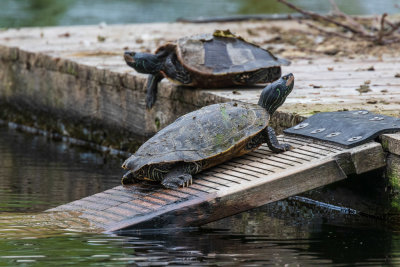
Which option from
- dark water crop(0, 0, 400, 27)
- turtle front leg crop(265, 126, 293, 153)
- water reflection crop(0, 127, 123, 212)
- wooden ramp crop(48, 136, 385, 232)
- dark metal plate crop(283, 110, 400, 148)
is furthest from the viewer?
dark water crop(0, 0, 400, 27)

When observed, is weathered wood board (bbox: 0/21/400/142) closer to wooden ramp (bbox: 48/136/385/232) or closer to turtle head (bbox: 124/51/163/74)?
turtle head (bbox: 124/51/163/74)

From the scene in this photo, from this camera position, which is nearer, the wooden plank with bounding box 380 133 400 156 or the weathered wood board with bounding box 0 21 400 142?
the wooden plank with bounding box 380 133 400 156

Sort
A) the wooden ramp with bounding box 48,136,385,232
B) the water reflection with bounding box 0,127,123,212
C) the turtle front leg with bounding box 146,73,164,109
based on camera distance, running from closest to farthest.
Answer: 1. the wooden ramp with bounding box 48,136,385,232
2. the water reflection with bounding box 0,127,123,212
3. the turtle front leg with bounding box 146,73,164,109

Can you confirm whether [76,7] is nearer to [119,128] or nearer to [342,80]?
Answer: [119,128]

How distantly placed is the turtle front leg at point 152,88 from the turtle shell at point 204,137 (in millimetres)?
1891

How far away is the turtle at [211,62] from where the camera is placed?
641 cm

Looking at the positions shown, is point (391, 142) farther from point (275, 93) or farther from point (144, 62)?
point (144, 62)

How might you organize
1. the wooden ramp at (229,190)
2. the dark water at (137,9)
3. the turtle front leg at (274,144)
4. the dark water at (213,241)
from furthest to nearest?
the dark water at (137,9) → the turtle front leg at (274,144) → the wooden ramp at (229,190) → the dark water at (213,241)

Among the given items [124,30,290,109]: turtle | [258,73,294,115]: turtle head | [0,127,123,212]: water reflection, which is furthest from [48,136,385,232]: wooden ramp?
[124,30,290,109]: turtle

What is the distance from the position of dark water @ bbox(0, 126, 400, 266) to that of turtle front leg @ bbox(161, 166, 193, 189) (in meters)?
0.26

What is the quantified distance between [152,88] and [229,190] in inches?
103

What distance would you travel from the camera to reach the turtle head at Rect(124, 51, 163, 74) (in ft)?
21.3

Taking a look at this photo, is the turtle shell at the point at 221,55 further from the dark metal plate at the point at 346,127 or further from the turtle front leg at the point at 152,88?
the dark metal plate at the point at 346,127

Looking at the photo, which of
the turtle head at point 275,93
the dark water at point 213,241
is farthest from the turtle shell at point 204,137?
the dark water at point 213,241
